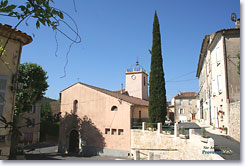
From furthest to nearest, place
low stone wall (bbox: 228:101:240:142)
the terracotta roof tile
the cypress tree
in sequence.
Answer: the cypress tree < low stone wall (bbox: 228:101:240:142) < the terracotta roof tile

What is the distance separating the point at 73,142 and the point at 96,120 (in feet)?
9.24

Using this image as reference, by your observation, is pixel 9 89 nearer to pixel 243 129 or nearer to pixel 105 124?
pixel 243 129

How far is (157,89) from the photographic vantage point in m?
9.25

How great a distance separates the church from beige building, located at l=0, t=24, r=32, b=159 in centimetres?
714

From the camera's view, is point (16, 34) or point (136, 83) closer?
point (16, 34)

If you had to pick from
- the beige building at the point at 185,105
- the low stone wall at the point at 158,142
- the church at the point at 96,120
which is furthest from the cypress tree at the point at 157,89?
the beige building at the point at 185,105

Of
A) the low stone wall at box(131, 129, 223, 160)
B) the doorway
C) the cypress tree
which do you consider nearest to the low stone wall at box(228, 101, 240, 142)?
the low stone wall at box(131, 129, 223, 160)

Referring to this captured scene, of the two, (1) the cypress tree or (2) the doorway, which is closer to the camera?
(1) the cypress tree

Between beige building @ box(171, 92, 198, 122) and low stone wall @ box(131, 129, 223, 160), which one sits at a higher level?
beige building @ box(171, 92, 198, 122)

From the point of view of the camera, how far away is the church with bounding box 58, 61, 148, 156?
1033 centimetres

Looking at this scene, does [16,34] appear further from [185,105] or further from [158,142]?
[185,105]

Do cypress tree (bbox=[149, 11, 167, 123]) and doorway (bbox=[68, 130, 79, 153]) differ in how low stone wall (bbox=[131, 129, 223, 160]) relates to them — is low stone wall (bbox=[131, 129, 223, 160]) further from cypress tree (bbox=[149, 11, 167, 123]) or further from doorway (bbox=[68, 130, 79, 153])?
doorway (bbox=[68, 130, 79, 153])

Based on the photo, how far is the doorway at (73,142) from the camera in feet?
39.8

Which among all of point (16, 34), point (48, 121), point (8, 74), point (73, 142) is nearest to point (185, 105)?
point (73, 142)
